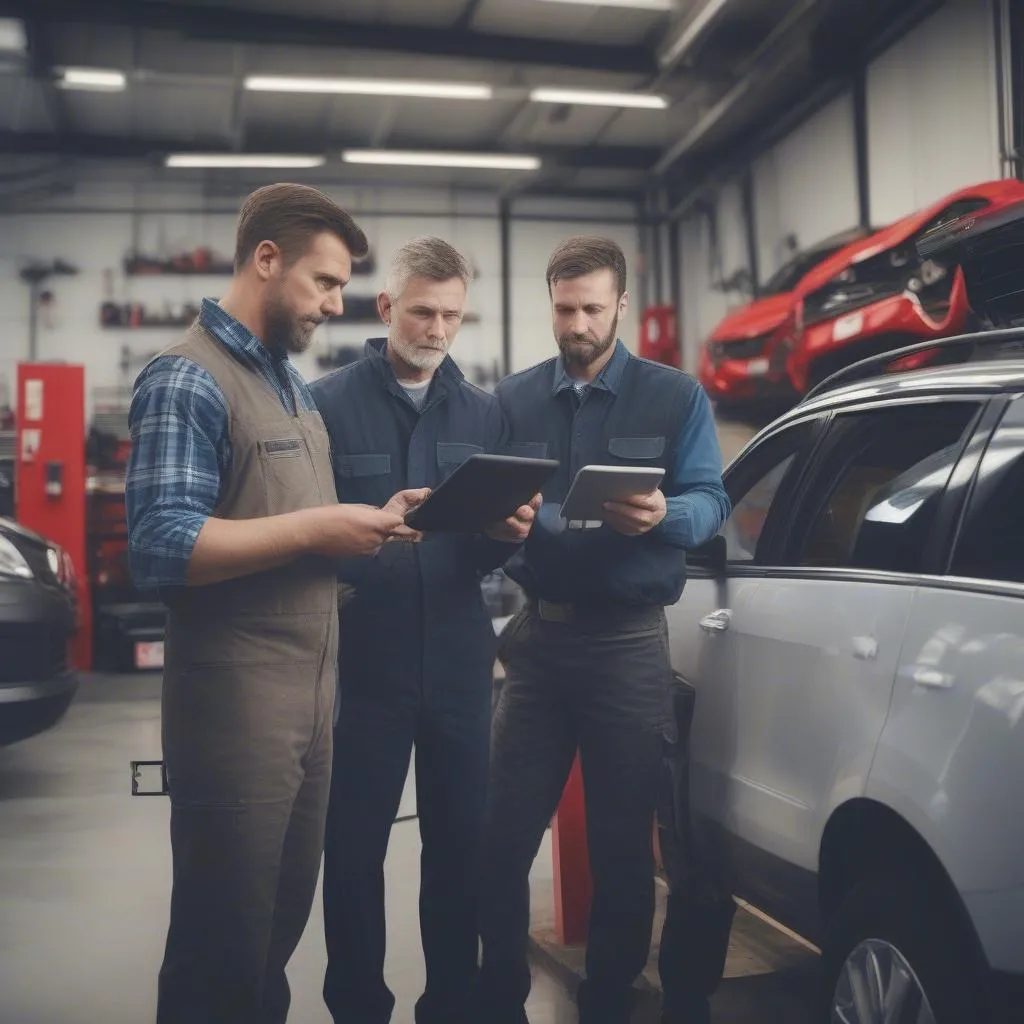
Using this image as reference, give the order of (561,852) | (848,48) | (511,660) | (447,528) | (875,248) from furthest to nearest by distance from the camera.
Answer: (848,48)
(875,248)
(561,852)
(511,660)
(447,528)

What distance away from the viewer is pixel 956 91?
7.72m

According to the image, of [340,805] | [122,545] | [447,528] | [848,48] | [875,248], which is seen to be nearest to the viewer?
[447,528]

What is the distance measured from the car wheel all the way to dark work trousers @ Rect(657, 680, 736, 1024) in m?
0.58

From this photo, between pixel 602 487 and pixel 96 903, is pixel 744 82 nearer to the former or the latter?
pixel 96 903

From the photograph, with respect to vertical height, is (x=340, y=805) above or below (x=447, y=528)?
below

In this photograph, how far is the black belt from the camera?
7.85 ft

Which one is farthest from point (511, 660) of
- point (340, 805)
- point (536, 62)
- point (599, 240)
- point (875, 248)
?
point (536, 62)

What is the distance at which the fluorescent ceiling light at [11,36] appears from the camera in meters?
8.89

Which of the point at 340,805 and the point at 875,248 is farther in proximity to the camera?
the point at 875,248

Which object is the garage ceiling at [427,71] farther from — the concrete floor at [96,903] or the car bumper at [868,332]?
the concrete floor at [96,903]

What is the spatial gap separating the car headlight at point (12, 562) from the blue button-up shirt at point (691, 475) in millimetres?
3020

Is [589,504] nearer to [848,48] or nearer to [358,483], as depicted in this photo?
[358,483]

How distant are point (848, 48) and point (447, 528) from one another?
837 centimetres

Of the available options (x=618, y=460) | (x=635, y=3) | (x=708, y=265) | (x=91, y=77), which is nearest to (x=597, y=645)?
(x=618, y=460)
